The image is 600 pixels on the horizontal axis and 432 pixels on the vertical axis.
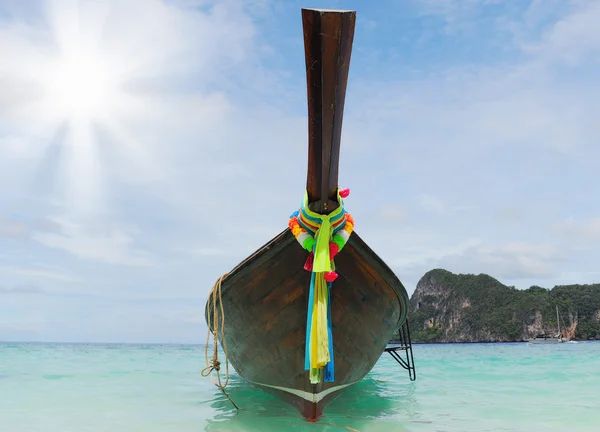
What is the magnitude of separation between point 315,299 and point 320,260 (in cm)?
60

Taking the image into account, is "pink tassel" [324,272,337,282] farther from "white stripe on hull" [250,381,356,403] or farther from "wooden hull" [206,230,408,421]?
"white stripe on hull" [250,381,356,403]

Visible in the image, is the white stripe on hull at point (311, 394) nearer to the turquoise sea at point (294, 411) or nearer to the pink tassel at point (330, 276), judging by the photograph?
the turquoise sea at point (294, 411)

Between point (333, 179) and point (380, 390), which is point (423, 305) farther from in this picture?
point (333, 179)

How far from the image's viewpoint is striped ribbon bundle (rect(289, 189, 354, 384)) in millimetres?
4832

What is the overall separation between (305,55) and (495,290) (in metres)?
98.0

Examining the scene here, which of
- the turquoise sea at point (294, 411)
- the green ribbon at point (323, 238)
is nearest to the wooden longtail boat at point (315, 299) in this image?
the green ribbon at point (323, 238)

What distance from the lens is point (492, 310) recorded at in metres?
90.1

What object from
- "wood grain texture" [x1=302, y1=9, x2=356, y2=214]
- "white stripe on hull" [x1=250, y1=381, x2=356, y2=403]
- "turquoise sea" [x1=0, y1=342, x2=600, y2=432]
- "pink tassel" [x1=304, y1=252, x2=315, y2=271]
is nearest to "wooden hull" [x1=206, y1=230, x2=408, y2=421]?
"white stripe on hull" [x1=250, y1=381, x2=356, y2=403]

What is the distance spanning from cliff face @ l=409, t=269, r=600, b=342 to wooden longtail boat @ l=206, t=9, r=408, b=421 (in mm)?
83522

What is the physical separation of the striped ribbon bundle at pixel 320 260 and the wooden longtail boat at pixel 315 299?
1cm

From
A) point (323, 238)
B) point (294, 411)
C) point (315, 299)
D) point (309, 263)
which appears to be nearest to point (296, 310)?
point (315, 299)

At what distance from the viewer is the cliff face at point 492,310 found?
3147 inches

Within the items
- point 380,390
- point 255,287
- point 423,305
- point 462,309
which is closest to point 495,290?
point 462,309

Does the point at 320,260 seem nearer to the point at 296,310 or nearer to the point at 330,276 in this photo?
the point at 330,276
